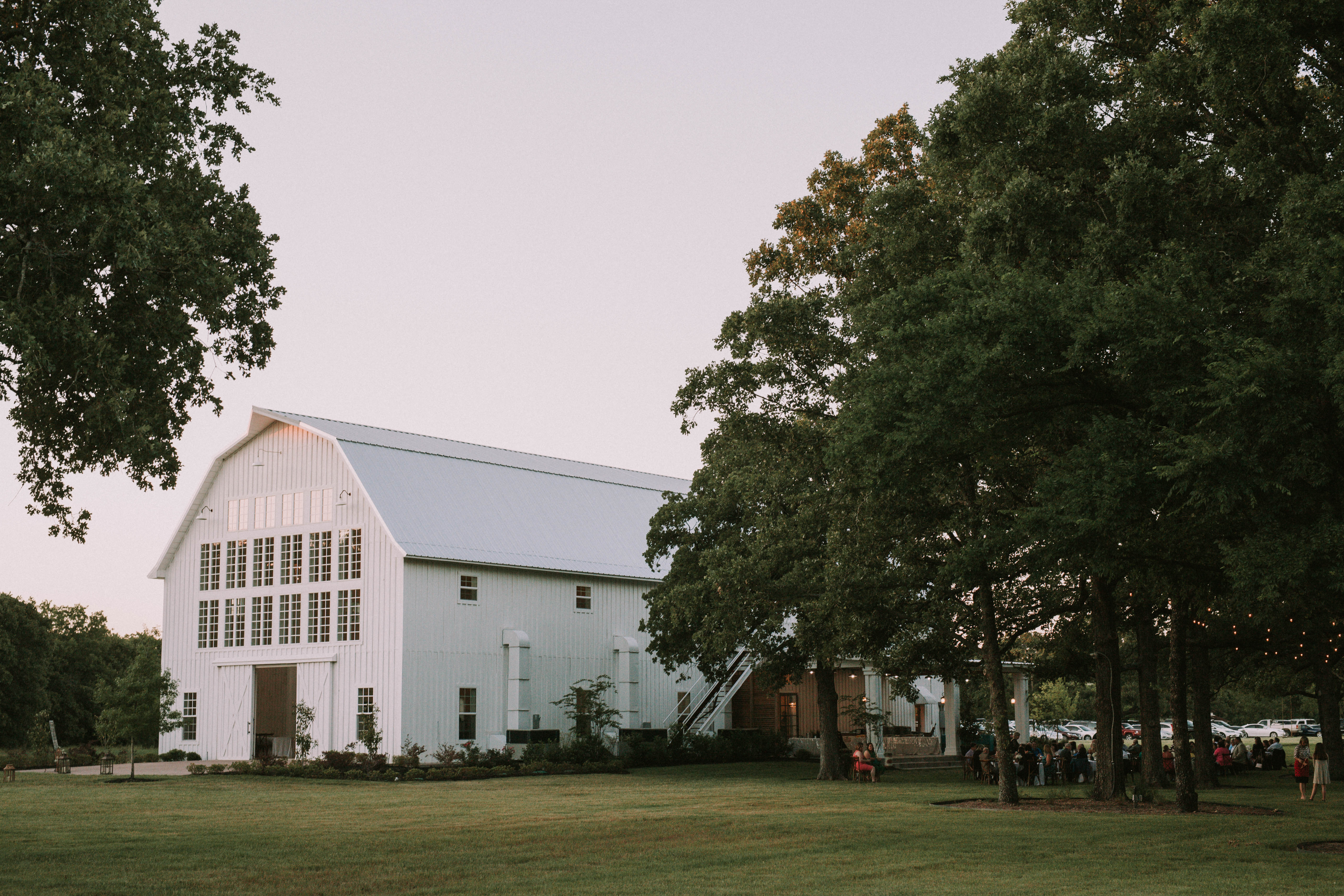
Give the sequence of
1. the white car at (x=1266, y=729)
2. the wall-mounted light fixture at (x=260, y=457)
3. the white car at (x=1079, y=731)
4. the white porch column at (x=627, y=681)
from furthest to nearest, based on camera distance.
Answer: the white car at (x=1266, y=729)
the white car at (x=1079, y=731)
the white porch column at (x=627, y=681)
the wall-mounted light fixture at (x=260, y=457)

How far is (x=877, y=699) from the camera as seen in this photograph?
45125mm

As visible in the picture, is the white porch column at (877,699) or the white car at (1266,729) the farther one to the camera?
the white car at (1266,729)

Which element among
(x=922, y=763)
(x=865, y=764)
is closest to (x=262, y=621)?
(x=865, y=764)

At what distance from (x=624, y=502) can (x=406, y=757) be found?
49.0ft

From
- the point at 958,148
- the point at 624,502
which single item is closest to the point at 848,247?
the point at 958,148

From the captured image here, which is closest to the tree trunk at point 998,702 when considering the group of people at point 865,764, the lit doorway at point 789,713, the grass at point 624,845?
the grass at point 624,845

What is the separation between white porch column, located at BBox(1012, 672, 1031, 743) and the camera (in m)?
48.4

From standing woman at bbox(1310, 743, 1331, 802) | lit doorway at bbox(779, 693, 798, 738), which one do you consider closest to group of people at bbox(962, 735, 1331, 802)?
standing woman at bbox(1310, 743, 1331, 802)

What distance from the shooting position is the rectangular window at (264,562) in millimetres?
37938

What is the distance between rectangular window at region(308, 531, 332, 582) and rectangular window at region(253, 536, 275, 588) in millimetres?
1581

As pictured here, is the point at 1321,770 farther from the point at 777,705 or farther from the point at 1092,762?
the point at 777,705

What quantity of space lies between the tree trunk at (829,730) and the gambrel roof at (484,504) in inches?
412

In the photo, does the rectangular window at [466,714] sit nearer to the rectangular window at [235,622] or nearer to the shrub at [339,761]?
the shrub at [339,761]

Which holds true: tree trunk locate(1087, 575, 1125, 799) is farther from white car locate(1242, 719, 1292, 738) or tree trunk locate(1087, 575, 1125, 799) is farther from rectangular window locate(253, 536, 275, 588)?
white car locate(1242, 719, 1292, 738)
